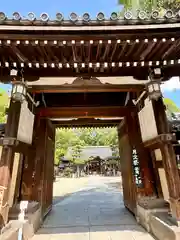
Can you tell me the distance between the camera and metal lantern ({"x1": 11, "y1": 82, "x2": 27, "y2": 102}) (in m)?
3.85

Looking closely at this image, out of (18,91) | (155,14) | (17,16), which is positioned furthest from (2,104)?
(155,14)

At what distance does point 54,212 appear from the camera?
20.9 feet

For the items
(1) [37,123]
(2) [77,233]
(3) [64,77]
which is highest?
(3) [64,77]

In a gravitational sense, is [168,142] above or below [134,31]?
below

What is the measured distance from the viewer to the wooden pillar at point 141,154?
5.16 m

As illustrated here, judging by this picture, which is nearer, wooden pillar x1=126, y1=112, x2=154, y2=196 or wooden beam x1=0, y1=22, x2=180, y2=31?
wooden beam x1=0, y1=22, x2=180, y2=31

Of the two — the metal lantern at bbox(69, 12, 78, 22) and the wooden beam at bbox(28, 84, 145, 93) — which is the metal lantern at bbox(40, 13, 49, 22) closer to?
the metal lantern at bbox(69, 12, 78, 22)

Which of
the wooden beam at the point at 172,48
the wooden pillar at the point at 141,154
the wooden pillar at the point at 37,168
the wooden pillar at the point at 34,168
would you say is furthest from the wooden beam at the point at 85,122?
the wooden beam at the point at 172,48

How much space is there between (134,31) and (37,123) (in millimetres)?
3616

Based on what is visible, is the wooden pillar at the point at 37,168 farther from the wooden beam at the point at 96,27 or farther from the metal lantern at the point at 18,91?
the wooden beam at the point at 96,27

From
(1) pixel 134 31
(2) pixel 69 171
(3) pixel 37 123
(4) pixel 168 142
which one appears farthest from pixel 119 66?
(2) pixel 69 171

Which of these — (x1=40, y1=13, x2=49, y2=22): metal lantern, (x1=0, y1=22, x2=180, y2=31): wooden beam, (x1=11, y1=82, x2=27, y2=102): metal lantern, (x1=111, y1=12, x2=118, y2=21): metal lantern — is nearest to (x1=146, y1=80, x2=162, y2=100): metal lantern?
(x1=0, y1=22, x2=180, y2=31): wooden beam

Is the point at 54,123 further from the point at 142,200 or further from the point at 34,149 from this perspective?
the point at 142,200

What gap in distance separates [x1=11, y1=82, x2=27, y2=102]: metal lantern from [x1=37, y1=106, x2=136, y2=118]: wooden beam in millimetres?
1758
